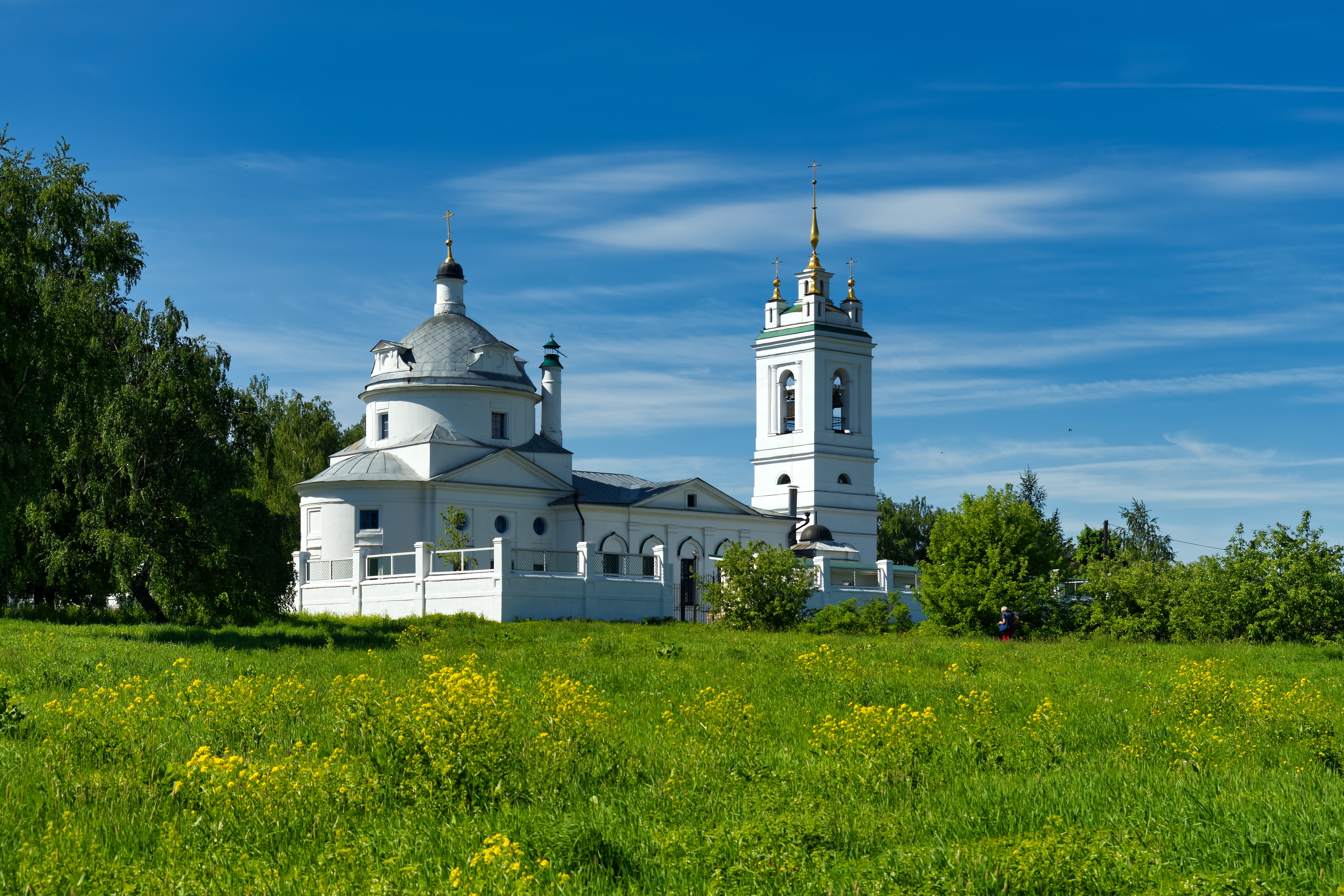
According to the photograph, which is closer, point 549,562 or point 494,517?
point 549,562

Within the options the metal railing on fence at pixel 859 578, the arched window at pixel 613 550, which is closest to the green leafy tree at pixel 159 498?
the arched window at pixel 613 550

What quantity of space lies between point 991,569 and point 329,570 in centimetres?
2079

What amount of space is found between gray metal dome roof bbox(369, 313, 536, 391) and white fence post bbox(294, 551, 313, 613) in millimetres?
9763

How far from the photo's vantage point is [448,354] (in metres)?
49.5

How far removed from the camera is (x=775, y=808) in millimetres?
8625

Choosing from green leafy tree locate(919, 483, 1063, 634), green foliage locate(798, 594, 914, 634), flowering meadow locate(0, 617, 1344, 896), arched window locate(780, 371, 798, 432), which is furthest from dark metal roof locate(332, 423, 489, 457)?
flowering meadow locate(0, 617, 1344, 896)

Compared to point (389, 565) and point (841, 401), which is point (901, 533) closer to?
point (841, 401)

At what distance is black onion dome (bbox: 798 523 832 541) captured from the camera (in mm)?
59000

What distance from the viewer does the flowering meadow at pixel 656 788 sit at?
7.27 metres

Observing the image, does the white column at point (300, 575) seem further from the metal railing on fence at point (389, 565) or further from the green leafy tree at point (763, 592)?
the green leafy tree at point (763, 592)

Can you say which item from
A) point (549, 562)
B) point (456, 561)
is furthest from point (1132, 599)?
point (456, 561)

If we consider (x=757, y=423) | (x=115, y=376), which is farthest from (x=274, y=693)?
(x=757, y=423)

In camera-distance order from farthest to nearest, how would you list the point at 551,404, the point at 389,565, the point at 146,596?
the point at 551,404, the point at 389,565, the point at 146,596

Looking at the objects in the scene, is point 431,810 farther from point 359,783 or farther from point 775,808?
point 775,808
